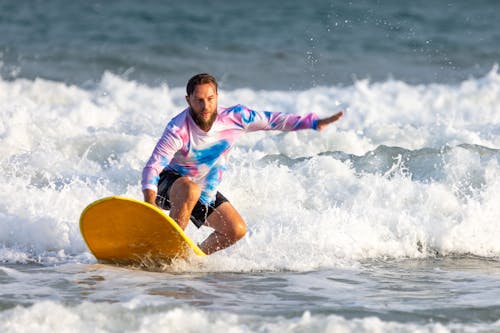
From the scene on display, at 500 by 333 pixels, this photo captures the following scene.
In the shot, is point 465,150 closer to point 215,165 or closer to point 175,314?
point 215,165

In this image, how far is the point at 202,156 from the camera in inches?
269

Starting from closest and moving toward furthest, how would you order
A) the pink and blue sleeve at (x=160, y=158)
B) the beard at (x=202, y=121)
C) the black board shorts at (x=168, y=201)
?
1. the pink and blue sleeve at (x=160, y=158)
2. the beard at (x=202, y=121)
3. the black board shorts at (x=168, y=201)

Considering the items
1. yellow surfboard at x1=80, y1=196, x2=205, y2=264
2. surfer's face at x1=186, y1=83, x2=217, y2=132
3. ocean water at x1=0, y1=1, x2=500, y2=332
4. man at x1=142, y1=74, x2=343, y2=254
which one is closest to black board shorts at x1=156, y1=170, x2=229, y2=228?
man at x1=142, y1=74, x2=343, y2=254

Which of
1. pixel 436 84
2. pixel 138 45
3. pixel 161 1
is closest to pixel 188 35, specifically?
pixel 138 45

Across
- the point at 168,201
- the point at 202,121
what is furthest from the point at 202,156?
the point at 168,201

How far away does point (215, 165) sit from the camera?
693 cm

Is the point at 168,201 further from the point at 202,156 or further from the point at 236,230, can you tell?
the point at 236,230

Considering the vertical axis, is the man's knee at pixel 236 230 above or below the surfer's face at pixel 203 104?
below

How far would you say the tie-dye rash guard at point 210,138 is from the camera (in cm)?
661

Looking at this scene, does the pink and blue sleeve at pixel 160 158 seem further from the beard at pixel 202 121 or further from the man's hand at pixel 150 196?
the beard at pixel 202 121

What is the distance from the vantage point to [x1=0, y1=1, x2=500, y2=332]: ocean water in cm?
584

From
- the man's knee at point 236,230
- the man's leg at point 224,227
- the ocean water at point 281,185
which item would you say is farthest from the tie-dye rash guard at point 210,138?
the ocean water at point 281,185

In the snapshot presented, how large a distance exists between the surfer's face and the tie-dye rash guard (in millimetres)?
60

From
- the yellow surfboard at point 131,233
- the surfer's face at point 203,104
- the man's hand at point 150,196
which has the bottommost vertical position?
the yellow surfboard at point 131,233
